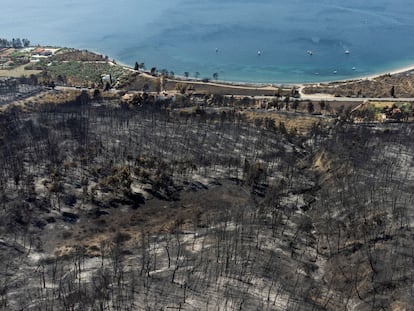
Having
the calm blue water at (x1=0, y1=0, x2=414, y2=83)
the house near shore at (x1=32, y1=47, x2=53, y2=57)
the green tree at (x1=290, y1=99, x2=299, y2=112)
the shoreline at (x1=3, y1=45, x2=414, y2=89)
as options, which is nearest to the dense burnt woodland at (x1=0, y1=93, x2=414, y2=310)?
the green tree at (x1=290, y1=99, x2=299, y2=112)

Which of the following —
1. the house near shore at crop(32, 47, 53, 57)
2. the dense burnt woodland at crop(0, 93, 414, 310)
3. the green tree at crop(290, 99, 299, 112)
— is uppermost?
the house near shore at crop(32, 47, 53, 57)

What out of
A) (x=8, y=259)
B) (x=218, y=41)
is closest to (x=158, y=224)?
(x=8, y=259)

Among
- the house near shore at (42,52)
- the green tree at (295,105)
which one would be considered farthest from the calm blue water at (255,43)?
the green tree at (295,105)

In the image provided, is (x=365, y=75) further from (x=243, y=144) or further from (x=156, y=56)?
(x=243, y=144)

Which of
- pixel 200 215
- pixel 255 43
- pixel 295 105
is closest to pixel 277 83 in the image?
pixel 295 105

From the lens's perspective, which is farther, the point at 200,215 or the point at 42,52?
the point at 42,52

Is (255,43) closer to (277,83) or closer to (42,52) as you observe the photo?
(277,83)

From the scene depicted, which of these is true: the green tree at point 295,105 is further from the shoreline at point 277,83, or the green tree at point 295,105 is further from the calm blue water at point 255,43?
the calm blue water at point 255,43

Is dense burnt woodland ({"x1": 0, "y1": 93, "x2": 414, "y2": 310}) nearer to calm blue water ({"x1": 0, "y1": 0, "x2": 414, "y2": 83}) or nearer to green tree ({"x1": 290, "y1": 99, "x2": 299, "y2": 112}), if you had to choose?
green tree ({"x1": 290, "y1": 99, "x2": 299, "y2": 112})
